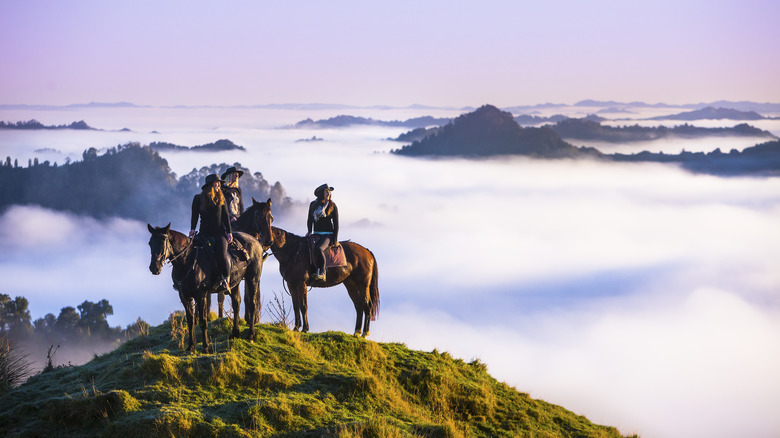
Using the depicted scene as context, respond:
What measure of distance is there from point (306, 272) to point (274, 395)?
4.74 metres

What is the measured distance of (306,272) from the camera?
17.5 m

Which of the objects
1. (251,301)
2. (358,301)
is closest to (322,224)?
(358,301)

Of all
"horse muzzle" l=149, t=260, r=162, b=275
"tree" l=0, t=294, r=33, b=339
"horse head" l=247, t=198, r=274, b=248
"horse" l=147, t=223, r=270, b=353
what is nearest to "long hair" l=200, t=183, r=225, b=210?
"horse" l=147, t=223, r=270, b=353

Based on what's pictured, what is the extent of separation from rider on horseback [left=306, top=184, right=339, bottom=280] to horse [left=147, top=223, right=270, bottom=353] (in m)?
2.52

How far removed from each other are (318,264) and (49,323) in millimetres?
113250

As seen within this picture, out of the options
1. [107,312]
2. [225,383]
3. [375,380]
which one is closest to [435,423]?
[375,380]

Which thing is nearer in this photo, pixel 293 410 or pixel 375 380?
pixel 293 410

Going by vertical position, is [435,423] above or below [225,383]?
below

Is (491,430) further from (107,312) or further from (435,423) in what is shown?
(107,312)

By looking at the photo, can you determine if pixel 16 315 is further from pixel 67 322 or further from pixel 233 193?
pixel 233 193

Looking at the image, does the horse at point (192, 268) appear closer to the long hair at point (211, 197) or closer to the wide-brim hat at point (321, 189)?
the long hair at point (211, 197)

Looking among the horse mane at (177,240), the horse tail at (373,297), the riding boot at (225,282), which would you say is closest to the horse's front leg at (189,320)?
the riding boot at (225,282)

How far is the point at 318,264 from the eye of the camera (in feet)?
57.6

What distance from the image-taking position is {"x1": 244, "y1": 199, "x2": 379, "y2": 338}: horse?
1698cm
